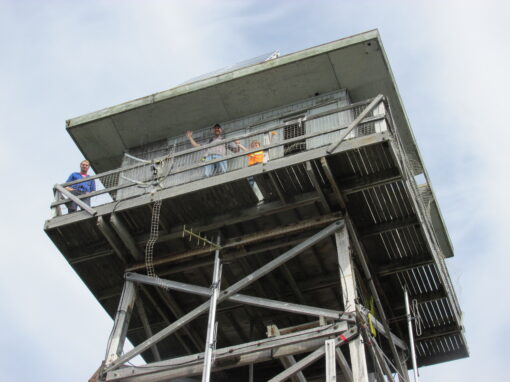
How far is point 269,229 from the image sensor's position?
17.4 m

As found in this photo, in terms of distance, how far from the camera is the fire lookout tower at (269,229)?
16.2m

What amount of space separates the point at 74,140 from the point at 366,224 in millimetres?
8552

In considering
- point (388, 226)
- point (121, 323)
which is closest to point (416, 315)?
point (388, 226)

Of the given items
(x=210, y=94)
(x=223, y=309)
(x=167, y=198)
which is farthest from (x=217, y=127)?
(x=223, y=309)

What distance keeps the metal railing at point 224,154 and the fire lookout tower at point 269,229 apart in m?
0.05

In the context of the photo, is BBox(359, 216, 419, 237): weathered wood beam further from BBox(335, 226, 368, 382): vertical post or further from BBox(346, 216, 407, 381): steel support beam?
BBox(335, 226, 368, 382): vertical post

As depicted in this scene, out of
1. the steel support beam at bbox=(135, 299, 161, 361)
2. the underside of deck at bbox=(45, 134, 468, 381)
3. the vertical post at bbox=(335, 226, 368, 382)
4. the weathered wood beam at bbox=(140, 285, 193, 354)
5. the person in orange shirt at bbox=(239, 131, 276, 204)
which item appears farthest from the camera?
the weathered wood beam at bbox=(140, 285, 193, 354)

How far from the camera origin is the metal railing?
57.7ft

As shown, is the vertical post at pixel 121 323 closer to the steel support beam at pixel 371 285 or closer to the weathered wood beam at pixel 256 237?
the weathered wood beam at pixel 256 237

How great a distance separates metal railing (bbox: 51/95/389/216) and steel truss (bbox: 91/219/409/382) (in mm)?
2155

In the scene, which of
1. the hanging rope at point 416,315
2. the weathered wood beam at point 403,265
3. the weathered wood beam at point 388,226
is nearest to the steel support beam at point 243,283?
the weathered wood beam at point 388,226

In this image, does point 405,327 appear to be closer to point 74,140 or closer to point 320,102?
point 320,102

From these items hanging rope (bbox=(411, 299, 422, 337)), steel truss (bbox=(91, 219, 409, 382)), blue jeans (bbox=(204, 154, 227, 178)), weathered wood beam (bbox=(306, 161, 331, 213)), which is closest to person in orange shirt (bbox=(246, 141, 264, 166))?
blue jeans (bbox=(204, 154, 227, 178))

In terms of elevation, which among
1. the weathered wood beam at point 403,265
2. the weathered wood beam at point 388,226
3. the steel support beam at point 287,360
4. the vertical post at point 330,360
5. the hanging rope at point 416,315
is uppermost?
the weathered wood beam at point 388,226
